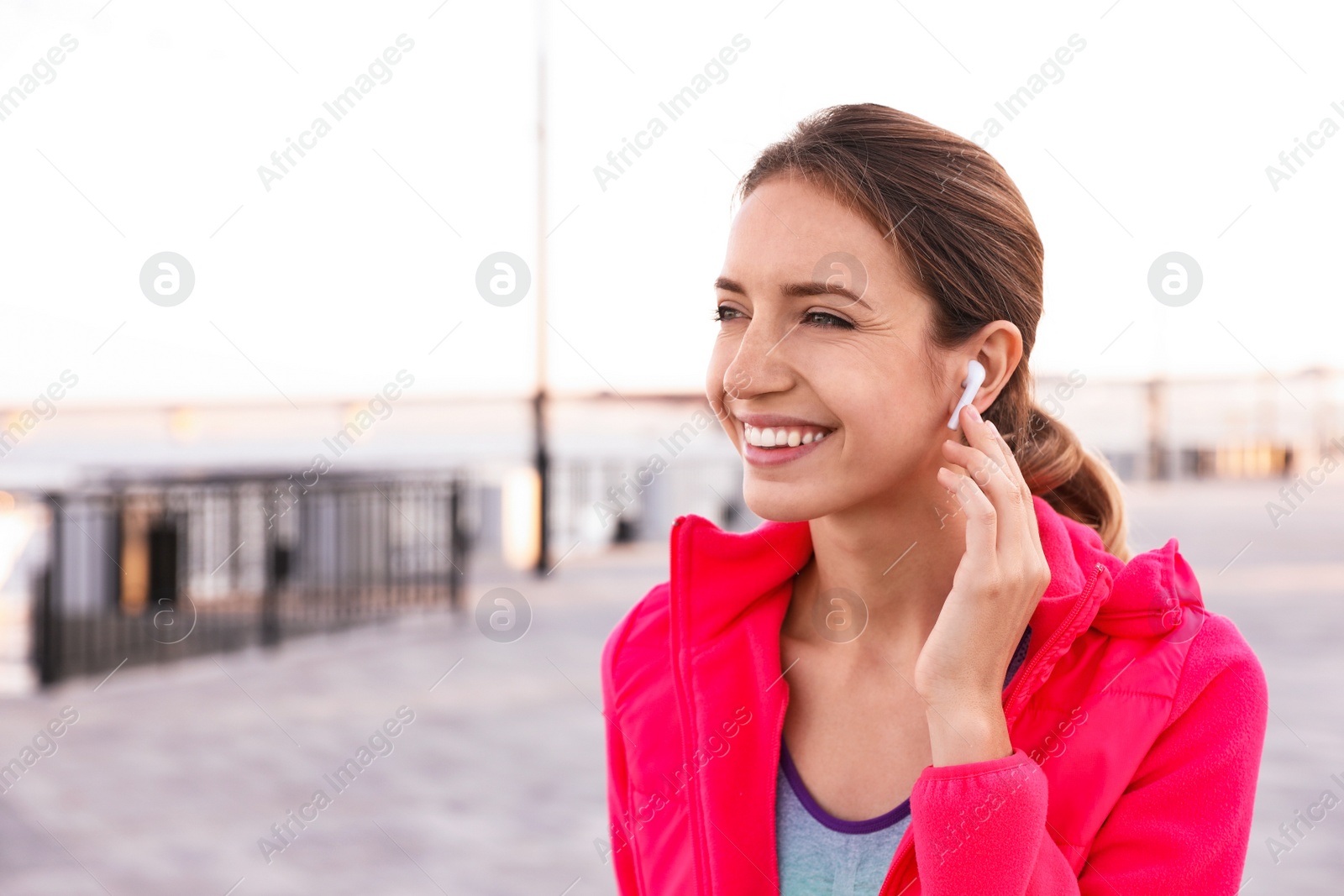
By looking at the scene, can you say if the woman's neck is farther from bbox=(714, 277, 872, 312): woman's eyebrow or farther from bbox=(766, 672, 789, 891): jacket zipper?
bbox=(714, 277, 872, 312): woman's eyebrow

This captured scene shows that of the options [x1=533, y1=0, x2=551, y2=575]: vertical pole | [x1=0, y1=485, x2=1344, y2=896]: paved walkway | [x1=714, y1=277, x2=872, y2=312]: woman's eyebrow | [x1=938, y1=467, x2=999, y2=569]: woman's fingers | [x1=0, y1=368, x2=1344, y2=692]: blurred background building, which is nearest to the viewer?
[x1=938, y1=467, x2=999, y2=569]: woman's fingers

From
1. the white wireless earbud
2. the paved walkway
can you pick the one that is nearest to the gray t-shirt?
the white wireless earbud

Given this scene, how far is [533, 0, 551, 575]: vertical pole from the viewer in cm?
1291

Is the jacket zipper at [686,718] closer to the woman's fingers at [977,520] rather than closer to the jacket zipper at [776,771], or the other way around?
the jacket zipper at [776,771]

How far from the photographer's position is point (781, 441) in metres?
1.87

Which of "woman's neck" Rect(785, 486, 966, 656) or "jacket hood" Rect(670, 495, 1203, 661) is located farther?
"woman's neck" Rect(785, 486, 966, 656)

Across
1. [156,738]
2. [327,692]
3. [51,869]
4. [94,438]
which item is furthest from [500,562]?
[51,869]

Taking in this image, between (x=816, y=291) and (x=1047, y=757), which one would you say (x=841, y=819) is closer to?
(x=1047, y=757)

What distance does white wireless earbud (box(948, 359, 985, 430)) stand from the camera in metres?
1.88

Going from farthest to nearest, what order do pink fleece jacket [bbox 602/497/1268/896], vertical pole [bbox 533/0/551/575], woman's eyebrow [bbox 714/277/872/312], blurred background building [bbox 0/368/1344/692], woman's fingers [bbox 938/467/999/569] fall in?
vertical pole [bbox 533/0/551/575] < blurred background building [bbox 0/368/1344/692] < woman's eyebrow [bbox 714/277/872/312] < woman's fingers [bbox 938/467/999/569] < pink fleece jacket [bbox 602/497/1268/896]

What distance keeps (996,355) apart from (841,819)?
0.78m

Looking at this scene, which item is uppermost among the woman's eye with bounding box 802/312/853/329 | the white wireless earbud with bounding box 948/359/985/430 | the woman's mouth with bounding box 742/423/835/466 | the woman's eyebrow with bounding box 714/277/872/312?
the woman's eyebrow with bounding box 714/277/872/312

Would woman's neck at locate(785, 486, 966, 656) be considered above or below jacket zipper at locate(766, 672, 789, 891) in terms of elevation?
above

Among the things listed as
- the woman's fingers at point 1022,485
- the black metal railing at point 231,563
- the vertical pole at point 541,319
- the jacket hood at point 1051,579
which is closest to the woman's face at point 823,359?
the woman's fingers at point 1022,485
